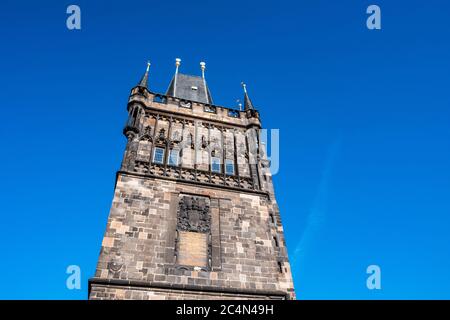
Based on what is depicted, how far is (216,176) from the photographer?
14719 millimetres

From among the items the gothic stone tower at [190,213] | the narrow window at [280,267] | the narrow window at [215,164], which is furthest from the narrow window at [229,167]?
the narrow window at [280,267]

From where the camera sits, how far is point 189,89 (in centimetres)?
2228

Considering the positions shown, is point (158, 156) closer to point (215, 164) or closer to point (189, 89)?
point (215, 164)

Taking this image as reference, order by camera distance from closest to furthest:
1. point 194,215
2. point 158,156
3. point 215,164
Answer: point 194,215 → point 158,156 → point 215,164

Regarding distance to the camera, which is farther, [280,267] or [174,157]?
[174,157]

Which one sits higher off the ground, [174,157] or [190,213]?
[174,157]

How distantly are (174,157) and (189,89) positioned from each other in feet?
27.8

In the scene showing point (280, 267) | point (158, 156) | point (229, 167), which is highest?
point (158, 156)

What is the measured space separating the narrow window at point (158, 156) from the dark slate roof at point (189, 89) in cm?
648

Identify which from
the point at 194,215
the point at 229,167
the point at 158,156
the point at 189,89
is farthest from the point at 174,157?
the point at 189,89

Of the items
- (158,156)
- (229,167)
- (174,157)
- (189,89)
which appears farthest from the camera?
(189,89)

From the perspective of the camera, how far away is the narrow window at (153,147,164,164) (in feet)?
48.1
